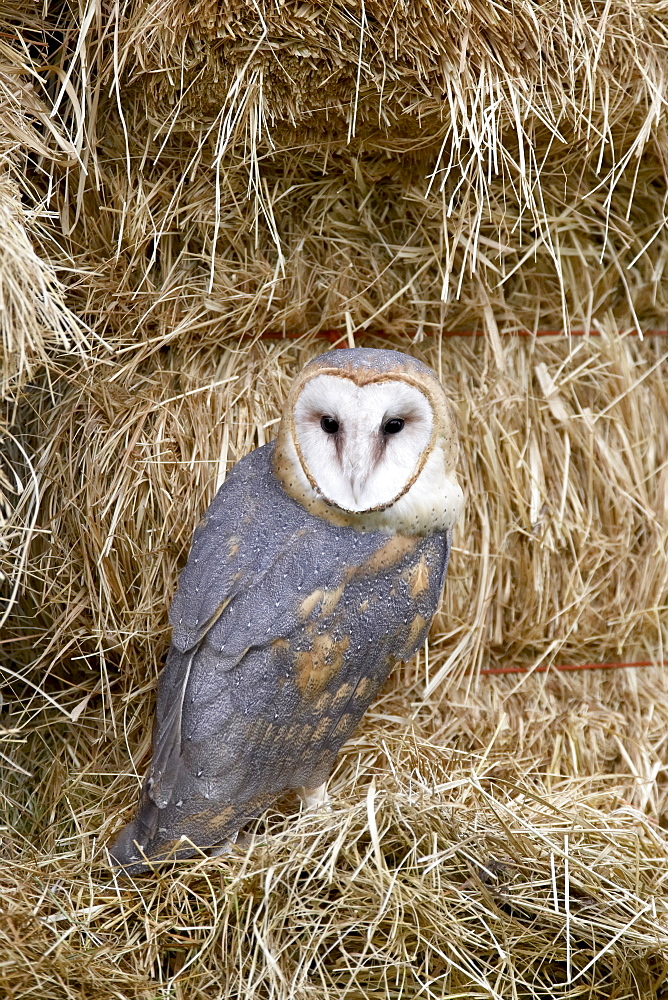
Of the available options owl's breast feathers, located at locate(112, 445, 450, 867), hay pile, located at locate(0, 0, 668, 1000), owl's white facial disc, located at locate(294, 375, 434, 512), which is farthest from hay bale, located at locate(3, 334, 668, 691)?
owl's white facial disc, located at locate(294, 375, 434, 512)

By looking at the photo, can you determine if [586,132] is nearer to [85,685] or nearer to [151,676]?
[151,676]

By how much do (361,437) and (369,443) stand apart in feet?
0.07

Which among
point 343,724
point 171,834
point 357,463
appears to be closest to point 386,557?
point 357,463

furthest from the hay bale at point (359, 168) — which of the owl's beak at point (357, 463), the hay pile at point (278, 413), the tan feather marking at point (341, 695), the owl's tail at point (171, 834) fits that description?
the owl's tail at point (171, 834)

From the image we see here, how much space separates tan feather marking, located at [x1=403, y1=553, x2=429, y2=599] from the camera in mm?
1636

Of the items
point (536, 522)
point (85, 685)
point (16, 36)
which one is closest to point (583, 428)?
point (536, 522)

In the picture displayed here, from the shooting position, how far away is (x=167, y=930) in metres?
1.47

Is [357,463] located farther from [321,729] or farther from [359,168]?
[359,168]

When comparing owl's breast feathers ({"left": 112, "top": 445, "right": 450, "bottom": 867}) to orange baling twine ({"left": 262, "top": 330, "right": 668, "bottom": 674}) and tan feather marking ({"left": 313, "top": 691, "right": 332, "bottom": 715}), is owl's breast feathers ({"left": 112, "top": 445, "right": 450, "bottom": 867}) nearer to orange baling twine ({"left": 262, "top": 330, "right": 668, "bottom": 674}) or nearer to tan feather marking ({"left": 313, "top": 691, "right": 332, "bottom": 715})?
tan feather marking ({"left": 313, "top": 691, "right": 332, "bottom": 715})

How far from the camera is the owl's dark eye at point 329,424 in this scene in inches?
60.4

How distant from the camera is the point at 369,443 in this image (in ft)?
4.87

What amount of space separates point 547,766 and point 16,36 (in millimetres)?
1871

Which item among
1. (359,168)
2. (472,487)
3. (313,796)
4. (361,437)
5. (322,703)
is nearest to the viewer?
(361,437)

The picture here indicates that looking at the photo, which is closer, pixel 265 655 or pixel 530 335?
Result: pixel 265 655
